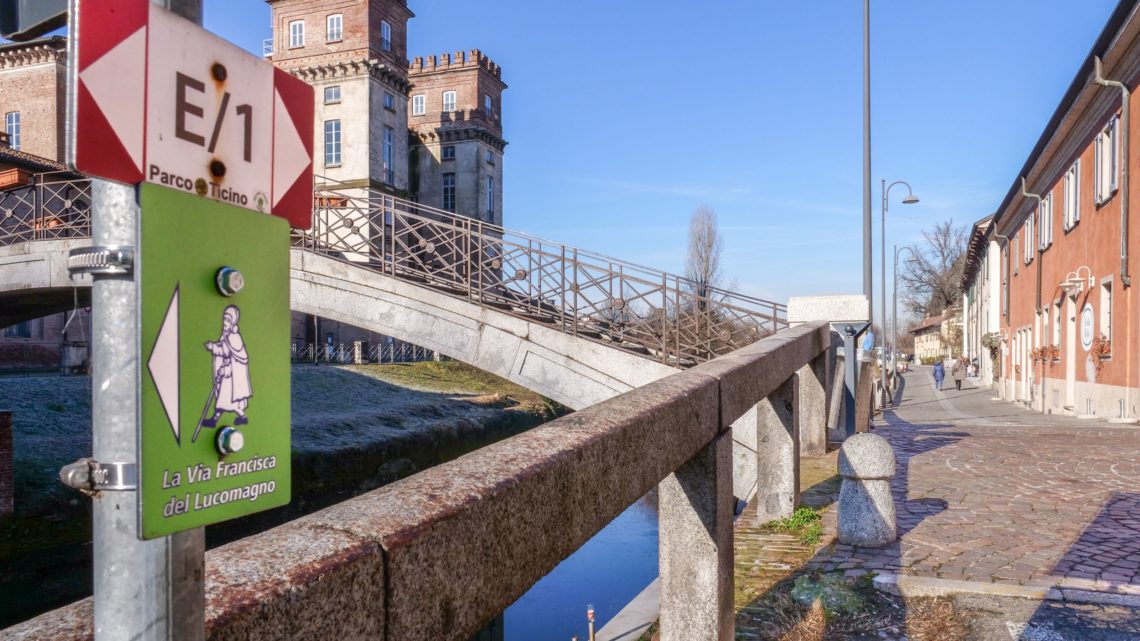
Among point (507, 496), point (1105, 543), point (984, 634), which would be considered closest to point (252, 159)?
point (507, 496)

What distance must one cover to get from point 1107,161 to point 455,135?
3791 cm

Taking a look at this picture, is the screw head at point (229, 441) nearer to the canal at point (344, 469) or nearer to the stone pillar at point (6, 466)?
the canal at point (344, 469)

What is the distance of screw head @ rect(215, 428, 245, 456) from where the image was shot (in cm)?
98

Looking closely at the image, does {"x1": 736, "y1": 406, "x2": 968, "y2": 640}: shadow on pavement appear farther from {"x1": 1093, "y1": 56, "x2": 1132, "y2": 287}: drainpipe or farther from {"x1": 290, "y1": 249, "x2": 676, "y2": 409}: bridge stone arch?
{"x1": 1093, "y1": 56, "x2": 1132, "y2": 287}: drainpipe

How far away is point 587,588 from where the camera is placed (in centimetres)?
1359

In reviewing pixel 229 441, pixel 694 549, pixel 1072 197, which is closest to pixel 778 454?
pixel 694 549

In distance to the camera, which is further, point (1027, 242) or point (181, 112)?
point (1027, 242)

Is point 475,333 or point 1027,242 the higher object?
point 1027,242

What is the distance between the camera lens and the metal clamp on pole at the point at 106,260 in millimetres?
888

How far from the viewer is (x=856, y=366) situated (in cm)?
955

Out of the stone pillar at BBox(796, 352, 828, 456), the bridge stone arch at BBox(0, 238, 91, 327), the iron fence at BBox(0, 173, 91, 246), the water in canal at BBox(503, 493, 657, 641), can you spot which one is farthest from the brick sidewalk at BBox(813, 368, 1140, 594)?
the bridge stone arch at BBox(0, 238, 91, 327)

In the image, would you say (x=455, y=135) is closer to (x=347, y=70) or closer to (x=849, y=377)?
(x=347, y=70)

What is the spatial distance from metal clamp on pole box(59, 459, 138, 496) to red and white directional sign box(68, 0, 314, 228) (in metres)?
0.31

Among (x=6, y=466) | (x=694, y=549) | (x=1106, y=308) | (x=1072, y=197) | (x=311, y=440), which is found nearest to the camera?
(x=694, y=549)
